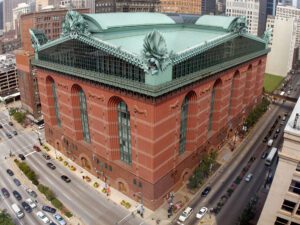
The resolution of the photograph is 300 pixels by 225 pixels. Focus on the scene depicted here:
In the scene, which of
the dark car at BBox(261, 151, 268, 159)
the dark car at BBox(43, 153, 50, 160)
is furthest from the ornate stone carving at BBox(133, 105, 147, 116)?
the dark car at BBox(261, 151, 268, 159)

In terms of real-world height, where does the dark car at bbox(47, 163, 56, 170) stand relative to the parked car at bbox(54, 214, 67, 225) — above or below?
above

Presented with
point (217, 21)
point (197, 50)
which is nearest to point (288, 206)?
point (197, 50)

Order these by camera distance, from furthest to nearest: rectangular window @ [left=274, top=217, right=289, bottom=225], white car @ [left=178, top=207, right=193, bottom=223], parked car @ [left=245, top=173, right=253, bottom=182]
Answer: parked car @ [left=245, top=173, right=253, bottom=182]
white car @ [left=178, top=207, right=193, bottom=223]
rectangular window @ [left=274, top=217, right=289, bottom=225]

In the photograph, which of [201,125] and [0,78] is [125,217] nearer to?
[201,125]

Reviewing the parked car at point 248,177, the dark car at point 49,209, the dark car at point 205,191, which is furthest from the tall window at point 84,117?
the parked car at point 248,177

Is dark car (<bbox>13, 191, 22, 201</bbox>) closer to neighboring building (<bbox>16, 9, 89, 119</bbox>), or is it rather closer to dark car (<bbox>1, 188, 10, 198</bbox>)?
dark car (<bbox>1, 188, 10, 198</bbox>)

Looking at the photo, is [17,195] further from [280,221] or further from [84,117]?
[280,221]
